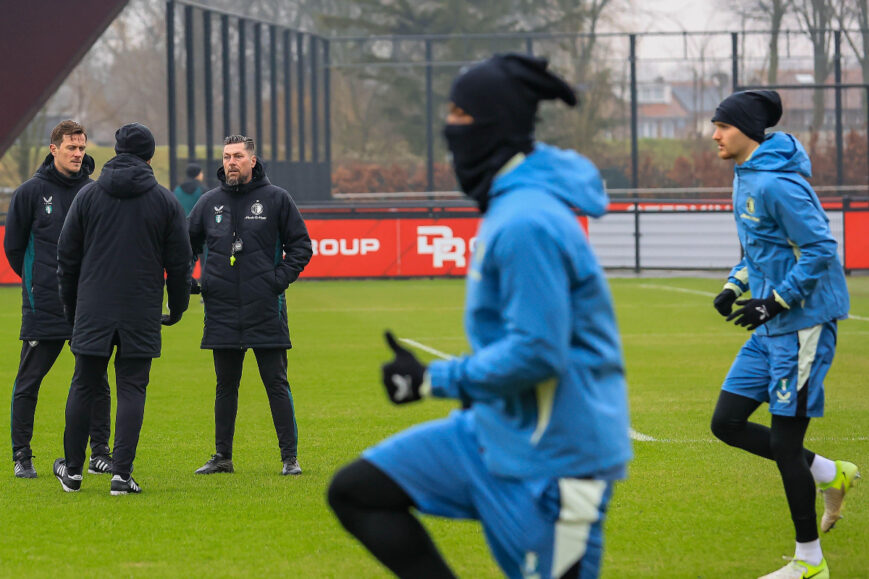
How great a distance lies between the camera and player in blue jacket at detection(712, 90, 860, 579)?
586 centimetres

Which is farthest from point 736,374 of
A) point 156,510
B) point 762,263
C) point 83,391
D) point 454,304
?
point 454,304

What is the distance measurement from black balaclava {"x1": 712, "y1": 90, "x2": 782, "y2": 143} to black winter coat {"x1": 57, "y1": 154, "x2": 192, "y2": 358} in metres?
3.18

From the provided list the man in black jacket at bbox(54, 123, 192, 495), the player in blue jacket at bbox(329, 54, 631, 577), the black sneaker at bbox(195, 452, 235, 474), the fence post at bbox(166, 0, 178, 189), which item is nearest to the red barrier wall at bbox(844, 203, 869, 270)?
the fence post at bbox(166, 0, 178, 189)

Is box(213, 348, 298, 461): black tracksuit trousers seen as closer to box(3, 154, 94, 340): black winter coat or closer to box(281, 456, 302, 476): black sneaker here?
box(281, 456, 302, 476): black sneaker

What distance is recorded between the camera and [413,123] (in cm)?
4159

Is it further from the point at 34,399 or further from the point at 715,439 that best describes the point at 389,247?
the point at 34,399

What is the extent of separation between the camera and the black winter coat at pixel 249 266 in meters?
8.41

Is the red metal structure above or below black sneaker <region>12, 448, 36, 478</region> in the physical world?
above

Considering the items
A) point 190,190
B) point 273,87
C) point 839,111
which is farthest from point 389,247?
point 839,111

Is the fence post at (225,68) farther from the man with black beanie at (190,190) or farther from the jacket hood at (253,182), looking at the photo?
the jacket hood at (253,182)

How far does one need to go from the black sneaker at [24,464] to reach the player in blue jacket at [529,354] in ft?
16.8

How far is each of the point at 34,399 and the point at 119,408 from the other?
3.63ft

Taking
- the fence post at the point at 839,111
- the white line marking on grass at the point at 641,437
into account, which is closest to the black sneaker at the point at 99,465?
the white line marking on grass at the point at 641,437

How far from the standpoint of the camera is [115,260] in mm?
7637
